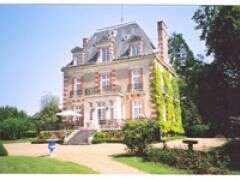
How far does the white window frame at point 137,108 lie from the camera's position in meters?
9.20

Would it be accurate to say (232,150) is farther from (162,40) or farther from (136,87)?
(162,40)

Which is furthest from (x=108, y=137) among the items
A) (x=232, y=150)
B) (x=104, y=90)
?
(x=232, y=150)

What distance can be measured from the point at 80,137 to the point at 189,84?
279 cm

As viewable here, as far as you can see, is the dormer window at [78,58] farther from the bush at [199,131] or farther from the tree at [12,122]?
the bush at [199,131]

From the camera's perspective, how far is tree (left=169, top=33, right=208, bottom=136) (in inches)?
346

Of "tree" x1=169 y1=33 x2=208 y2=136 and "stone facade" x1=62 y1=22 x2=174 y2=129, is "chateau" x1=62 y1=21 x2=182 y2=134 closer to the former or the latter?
"stone facade" x1=62 y1=22 x2=174 y2=129

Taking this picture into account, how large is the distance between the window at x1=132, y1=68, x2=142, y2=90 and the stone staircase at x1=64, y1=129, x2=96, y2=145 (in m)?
1.45

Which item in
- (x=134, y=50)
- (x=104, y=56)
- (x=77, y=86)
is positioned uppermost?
(x=134, y=50)

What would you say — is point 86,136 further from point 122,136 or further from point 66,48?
point 66,48

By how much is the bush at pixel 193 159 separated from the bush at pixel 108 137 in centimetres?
90

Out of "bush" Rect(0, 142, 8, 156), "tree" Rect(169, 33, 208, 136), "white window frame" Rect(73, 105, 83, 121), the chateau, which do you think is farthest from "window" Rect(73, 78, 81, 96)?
"tree" Rect(169, 33, 208, 136)

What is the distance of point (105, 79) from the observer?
384 inches

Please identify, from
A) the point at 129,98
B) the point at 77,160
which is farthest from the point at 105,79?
the point at 77,160

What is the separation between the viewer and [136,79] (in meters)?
9.38
